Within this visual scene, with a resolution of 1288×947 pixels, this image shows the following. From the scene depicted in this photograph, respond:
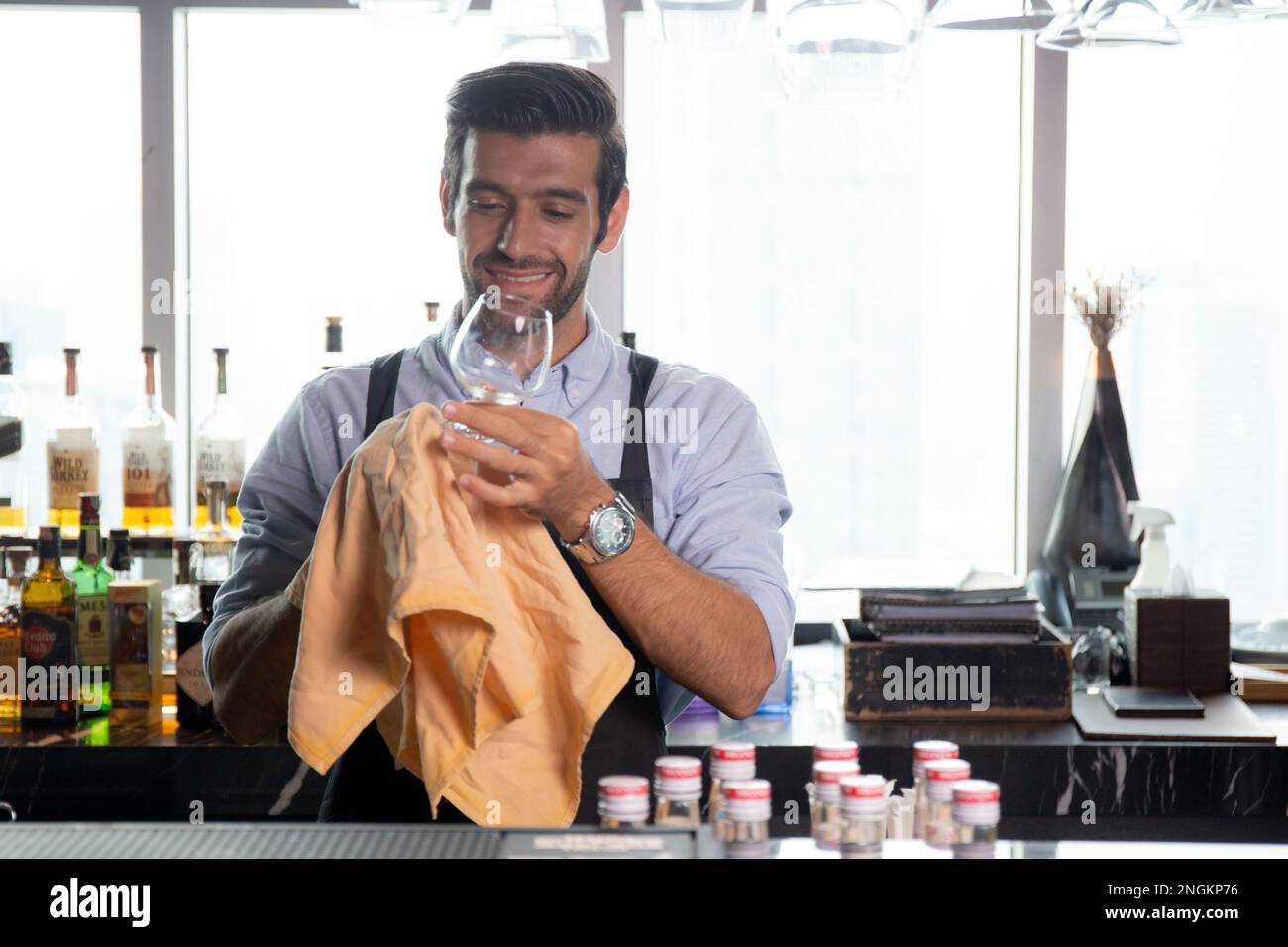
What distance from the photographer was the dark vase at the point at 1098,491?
9.66ft

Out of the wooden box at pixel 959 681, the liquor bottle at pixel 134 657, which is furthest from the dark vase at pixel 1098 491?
the liquor bottle at pixel 134 657

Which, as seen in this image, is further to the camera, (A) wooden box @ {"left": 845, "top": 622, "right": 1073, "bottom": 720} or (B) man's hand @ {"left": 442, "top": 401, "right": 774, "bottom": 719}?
(A) wooden box @ {"left": 845, "top": 622, "right": 1073, "bottom": 720}

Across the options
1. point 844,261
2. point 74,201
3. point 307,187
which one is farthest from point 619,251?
point 74,201

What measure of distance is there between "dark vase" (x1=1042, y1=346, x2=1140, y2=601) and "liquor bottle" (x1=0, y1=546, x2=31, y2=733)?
199 cm

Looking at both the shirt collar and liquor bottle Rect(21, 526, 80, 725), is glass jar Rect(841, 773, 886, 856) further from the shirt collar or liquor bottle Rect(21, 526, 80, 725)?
liquor bottle Rect(21, 526, 80, 725)

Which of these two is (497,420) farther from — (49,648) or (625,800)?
(49,648)

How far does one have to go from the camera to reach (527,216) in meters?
1.69

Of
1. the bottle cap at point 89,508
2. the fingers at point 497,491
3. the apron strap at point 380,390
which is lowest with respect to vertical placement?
the bottle cap at point 89,508

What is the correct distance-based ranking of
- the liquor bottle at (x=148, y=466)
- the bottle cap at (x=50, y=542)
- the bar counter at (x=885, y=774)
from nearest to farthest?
the bar counter at (x=885, y=774) → the bottle cap at (x=50, y=542) → the liquor bottle at (x=148, y=466)

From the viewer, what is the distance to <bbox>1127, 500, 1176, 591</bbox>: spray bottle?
108 inches

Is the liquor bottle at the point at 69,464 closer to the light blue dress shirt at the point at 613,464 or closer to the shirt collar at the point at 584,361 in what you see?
the light blue dress shirt at the point at 613,464

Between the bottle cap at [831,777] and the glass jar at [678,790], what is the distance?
98 mm

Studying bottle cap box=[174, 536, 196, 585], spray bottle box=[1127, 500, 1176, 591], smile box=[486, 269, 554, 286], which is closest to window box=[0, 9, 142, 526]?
bottle cap box=[174, 536, 196, 585]
